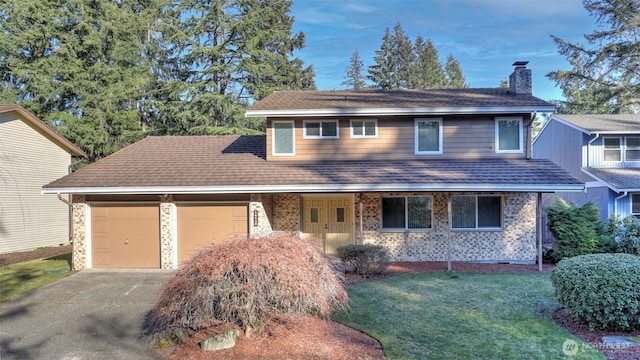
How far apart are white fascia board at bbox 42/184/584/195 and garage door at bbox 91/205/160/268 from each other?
736 millimetres

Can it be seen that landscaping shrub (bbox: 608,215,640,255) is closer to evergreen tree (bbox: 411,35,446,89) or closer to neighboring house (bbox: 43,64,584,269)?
neighboring house (bbox: 43,64,584,269)

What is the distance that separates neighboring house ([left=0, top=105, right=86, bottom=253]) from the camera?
49.1ft

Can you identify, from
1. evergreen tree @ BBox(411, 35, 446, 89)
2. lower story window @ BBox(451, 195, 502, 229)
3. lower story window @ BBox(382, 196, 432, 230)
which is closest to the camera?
lower story window @ BBox(451, 195, 502, 229)

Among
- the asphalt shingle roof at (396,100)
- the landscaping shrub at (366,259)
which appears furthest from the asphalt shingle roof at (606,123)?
the landscaping shrub at (366,259)

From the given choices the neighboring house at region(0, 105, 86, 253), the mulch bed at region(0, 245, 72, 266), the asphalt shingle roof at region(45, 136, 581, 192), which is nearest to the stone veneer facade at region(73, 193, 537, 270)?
the asphalt shingle roof at region(45, 136, 581, 192)

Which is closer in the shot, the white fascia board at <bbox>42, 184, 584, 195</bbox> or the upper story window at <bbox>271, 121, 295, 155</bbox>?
the white fascia board at <bbox>42, 184, 584, 195</bbox>

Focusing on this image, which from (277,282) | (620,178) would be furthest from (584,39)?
(277,282)

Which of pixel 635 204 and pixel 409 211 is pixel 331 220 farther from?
pixel 635 204

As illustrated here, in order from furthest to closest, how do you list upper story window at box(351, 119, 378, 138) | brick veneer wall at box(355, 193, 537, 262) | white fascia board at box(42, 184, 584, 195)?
upper story window at box(351, 119, 378, 138), brick veneer wall at box(355, 193, 537, 262), white fascia board at box(42, 184, 584, 195)

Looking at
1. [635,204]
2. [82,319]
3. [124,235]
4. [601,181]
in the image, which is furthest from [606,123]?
[82,319]

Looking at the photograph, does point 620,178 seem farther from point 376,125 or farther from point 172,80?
point 172,80

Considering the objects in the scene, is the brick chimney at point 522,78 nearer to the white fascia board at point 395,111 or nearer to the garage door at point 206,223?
the white fascia board at point 395,111

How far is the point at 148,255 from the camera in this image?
11562 millimetres

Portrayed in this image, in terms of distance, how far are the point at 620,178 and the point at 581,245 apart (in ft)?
23.8
